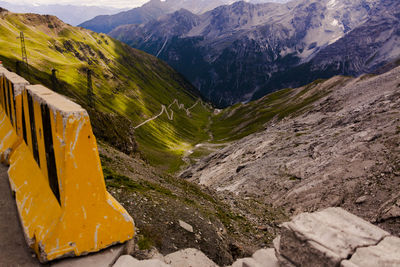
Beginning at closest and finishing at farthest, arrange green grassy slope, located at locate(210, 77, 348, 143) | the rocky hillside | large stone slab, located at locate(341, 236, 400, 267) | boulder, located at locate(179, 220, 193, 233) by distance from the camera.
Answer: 1. large stone slab, located at locate(341, 236, 400, 267)
2. boulder, located at locate(179, 220, 193, 233)
3. the rocky hillside
4. green grassy slope, located at locate(210, 77, 348, 143)

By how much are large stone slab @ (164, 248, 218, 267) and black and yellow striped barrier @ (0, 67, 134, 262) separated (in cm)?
284

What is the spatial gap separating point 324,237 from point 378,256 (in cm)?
118

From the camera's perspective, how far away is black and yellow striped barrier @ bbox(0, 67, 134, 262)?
23.9 feet

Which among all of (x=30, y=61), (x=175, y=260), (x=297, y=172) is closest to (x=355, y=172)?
(x=297, y=172)

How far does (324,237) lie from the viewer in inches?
261

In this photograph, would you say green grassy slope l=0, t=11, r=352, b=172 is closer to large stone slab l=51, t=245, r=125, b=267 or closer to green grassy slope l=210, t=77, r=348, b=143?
green grassy slope l=210, t=77, r=348, b=143

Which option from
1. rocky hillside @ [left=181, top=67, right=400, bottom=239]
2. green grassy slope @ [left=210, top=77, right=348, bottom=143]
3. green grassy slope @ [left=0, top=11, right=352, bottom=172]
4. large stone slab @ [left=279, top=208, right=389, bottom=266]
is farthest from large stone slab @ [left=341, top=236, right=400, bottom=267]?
green grassy slope @ [left=210, top=77, right=348, bottom=143]

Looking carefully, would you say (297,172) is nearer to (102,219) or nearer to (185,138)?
(102,219)

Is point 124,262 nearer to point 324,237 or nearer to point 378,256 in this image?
point 324,237

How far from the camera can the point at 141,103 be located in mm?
180375

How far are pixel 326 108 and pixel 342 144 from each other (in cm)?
3553

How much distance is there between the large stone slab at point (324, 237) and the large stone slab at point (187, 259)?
486cm

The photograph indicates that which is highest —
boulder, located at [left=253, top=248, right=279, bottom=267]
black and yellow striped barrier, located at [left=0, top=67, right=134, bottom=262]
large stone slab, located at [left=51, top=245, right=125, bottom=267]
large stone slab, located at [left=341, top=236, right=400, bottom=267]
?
black and yellow striped barrier, located at [left=0, top=67, right=134, bottom=262]

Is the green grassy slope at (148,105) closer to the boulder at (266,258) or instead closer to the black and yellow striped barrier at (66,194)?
the black and yellow striped barrier at (66,194)
